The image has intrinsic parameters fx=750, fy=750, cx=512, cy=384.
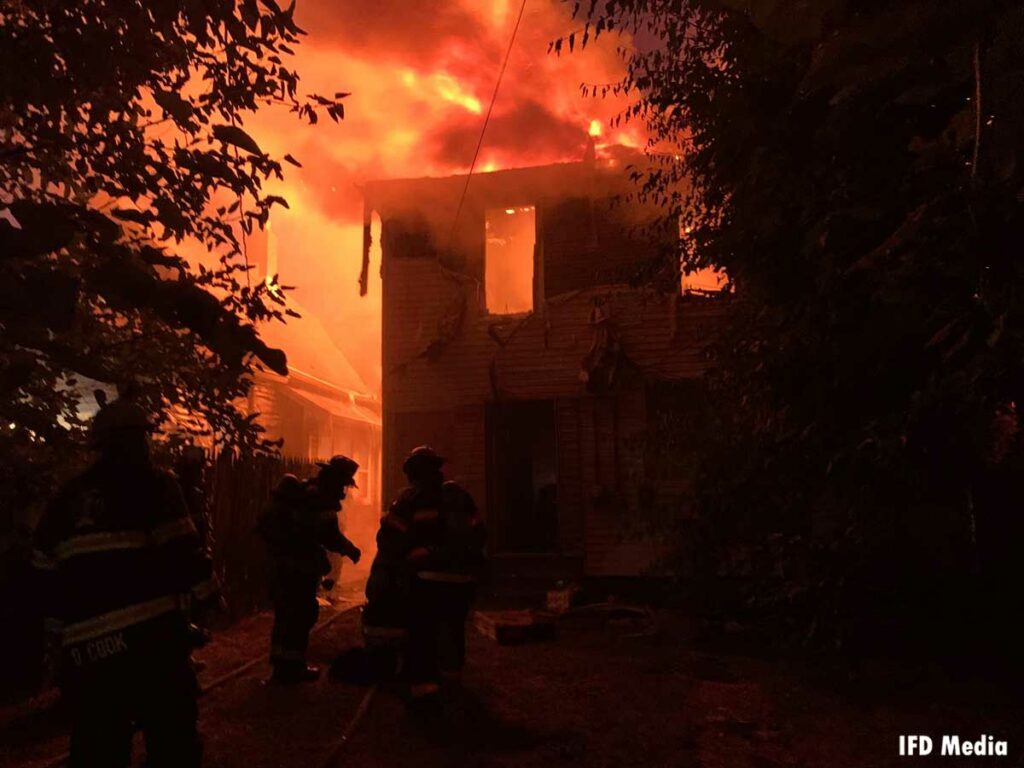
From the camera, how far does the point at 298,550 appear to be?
6.79 metres

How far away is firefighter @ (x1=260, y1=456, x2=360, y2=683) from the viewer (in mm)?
6688

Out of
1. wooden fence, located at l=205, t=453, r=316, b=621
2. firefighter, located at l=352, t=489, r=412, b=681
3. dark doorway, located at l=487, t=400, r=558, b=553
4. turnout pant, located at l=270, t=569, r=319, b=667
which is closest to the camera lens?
firefighter, located at l=352, t=489, r=412, b=681

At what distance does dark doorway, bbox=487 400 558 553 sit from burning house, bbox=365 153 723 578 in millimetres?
36

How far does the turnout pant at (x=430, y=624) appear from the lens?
561cm

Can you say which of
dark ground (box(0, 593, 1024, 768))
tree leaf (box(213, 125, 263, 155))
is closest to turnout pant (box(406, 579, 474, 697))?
dark ground (box(0, 593, 1024, 768))

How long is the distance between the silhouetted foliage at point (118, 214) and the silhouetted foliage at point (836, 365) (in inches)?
108

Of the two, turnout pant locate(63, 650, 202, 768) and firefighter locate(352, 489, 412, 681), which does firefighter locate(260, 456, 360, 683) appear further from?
turnout pant locate(63, 650, 202, 768)

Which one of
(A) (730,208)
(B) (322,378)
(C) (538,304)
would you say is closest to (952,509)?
(A) (730,208)

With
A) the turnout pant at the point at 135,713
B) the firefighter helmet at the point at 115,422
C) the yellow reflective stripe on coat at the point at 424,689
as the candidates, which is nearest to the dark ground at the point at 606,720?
the yellow reflective stripe on coat at the point at 424,689

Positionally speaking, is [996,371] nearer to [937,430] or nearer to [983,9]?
[937,430]

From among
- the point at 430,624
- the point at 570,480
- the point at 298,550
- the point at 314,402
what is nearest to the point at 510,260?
the point at 570,480

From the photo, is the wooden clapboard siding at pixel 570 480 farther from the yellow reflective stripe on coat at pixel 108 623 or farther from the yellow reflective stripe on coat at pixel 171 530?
the yellow reflective stripe on coat at pixel 108 623

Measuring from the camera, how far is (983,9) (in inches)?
58.6

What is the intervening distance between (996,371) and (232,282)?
16.3 ft
